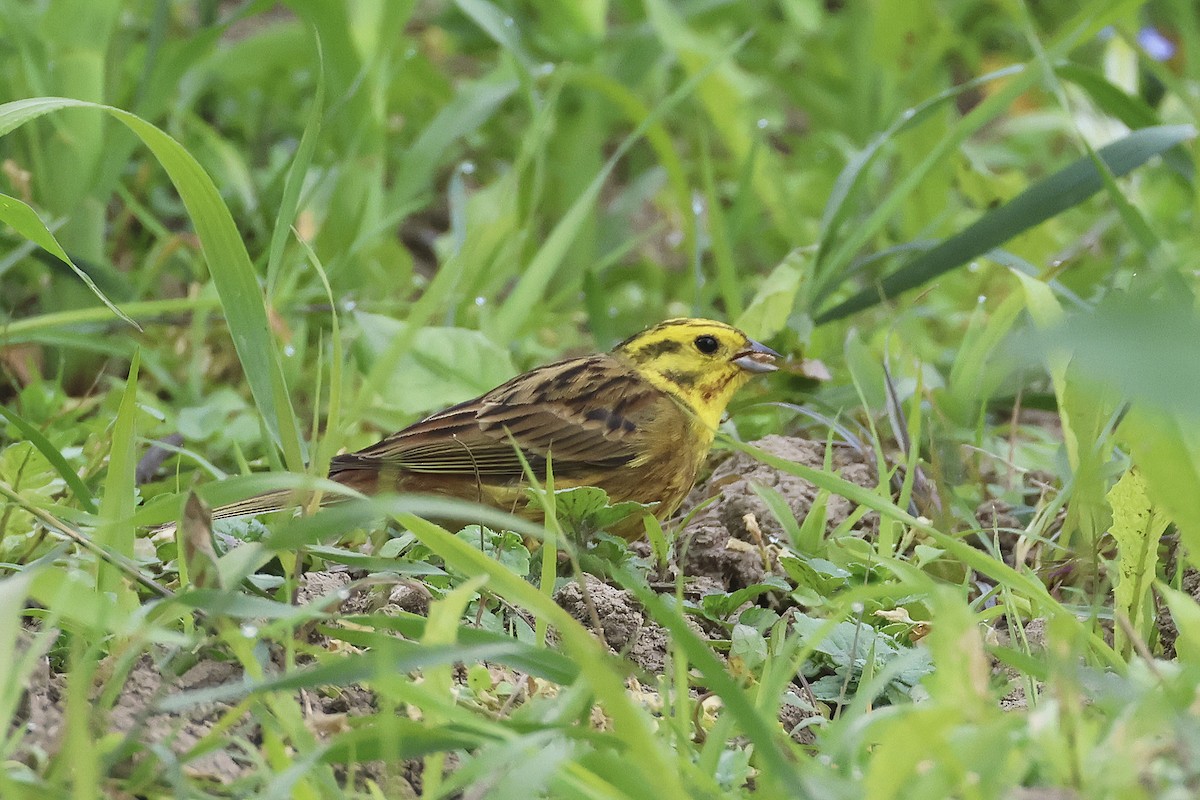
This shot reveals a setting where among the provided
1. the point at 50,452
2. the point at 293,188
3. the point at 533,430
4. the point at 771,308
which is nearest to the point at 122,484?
the point at 50,452

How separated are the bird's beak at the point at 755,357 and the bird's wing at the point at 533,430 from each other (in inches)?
9.5

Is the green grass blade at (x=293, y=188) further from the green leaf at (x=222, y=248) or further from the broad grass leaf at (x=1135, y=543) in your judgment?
the broad grass leaf at (x=1135, y=543)

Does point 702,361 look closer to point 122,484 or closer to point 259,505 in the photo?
point 259,505

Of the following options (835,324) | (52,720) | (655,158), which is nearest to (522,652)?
(52,720)

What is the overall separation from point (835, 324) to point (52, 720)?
3008 mm

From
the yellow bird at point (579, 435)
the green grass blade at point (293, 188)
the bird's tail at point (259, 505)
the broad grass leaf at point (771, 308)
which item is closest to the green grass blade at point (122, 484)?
the green grass blade at point (293, 188)

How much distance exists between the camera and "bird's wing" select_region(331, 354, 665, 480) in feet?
11.6

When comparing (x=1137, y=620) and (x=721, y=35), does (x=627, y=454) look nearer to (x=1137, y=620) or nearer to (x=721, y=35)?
(x=1137, y=620)

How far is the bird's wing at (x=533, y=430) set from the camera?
3.53 metres

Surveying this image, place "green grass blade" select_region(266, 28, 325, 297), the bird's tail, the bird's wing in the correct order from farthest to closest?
Result: the bird's wing < the bird's tail < "green grass blade" select_region(266, 28, 325, 297)

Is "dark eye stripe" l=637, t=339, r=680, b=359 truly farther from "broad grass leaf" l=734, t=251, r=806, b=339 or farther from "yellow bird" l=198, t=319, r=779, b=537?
"broad grass leaf" l=734, t=251, r=806, b=339

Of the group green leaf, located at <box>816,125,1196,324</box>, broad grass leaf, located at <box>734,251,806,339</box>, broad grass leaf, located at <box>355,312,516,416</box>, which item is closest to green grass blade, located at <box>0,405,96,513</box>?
broad grass leaf, located at <box>355,312,516,416</box>

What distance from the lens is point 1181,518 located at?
7.41ft

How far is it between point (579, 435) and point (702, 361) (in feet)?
1.35
